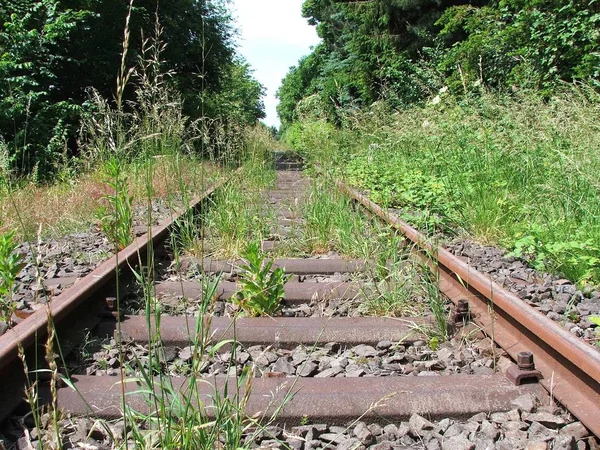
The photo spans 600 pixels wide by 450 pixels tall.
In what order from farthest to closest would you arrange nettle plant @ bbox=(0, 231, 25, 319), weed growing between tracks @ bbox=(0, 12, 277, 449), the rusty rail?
nettle plant @ bbox=(0, 231, 25, 319) → the rusty rail → weed growing between tracks @ bbox=(0, 12, 277, 449)

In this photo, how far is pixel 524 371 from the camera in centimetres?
211

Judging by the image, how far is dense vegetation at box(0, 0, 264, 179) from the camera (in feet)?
31.7

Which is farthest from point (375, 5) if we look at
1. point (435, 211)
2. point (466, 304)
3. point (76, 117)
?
point (466, 304)

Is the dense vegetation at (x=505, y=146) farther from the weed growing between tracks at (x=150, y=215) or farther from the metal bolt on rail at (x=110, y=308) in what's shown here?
the metal bolt on rail at (x=110, y=308)

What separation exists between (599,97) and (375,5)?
589 inches

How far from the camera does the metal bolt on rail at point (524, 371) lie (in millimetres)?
2088

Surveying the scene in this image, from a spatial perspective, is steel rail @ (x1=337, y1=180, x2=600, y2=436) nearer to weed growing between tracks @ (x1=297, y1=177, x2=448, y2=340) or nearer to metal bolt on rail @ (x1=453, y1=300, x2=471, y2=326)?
metal bolt on rail @ (x1=453, y1=300, x2=471, y2=326)

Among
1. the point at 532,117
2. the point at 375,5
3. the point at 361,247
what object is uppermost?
the point at 375,5

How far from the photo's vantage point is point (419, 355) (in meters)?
2.50

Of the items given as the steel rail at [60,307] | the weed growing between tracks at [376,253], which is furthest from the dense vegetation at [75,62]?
the steel rail at [60,307]

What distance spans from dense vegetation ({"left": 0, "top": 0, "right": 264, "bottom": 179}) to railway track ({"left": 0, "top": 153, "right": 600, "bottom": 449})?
3.14 metres

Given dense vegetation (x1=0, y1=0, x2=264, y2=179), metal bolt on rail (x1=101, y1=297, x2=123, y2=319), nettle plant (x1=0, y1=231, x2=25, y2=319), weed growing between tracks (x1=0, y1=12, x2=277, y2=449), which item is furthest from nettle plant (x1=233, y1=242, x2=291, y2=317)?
dense vegetation (x1=0, y1=0, x2=264, y2=179)

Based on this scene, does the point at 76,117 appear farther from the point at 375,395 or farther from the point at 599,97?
the point at 375,395

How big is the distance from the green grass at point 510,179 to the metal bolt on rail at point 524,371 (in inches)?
43.7
